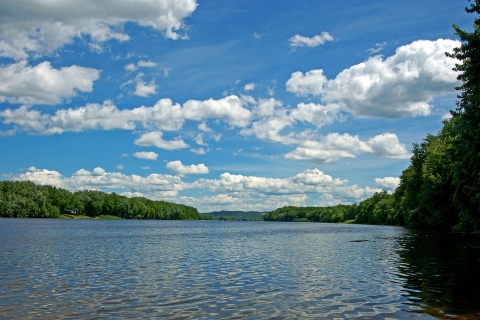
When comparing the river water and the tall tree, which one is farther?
the tall tree

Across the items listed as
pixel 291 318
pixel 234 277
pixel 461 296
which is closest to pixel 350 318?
pixel 291 318

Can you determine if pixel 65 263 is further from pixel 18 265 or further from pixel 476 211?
pixel 476 211

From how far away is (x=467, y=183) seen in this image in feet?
118

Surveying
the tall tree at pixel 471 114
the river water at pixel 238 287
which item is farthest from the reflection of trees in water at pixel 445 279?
the tall tree at pixel 471 114

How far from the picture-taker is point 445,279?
86.0 feet

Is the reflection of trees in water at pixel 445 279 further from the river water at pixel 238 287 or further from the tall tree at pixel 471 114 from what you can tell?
the tall tree at pixel 471 114

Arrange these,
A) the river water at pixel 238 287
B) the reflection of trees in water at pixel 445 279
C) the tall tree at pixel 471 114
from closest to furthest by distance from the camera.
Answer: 1. the river water at pixel 238 287
2. the reflection of trees in water at pixel 445 279
3. the tall tree at pixel 471 114

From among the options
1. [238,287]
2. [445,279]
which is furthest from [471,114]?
[238,287]

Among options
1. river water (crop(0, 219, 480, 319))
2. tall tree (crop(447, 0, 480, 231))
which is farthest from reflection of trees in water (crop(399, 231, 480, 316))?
tall tree (crop(447, 0, 480, 231))

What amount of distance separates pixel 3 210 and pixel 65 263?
190 meters

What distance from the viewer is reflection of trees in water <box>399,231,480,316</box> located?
19.6 m

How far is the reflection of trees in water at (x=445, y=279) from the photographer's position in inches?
773

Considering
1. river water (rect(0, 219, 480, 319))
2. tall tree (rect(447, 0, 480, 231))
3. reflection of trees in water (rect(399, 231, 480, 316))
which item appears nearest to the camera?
river water (rect(0, 219, 480, 319))

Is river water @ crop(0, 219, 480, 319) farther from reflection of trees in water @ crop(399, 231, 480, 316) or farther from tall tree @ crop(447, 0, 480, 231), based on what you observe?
tall tree @ crop(447, 0, 480, 231)
